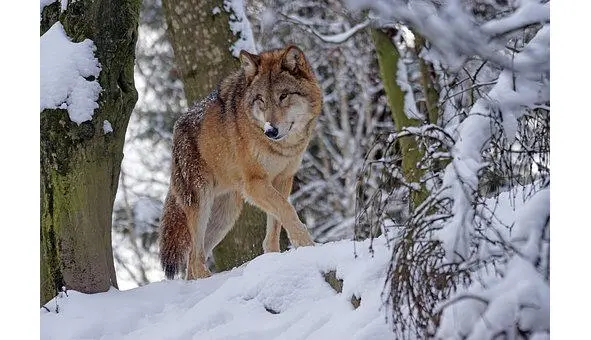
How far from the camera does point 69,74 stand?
641 cm

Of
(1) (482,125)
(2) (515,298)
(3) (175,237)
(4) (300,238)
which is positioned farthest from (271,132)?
(2) (515,298)

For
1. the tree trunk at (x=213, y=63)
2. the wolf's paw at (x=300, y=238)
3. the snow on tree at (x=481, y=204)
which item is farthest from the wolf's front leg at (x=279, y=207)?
the snow on tree at (x=481, y=204)

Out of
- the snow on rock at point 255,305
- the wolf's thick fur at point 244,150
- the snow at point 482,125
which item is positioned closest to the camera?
the snow at point 482,125

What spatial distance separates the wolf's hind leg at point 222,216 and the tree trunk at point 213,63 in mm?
533

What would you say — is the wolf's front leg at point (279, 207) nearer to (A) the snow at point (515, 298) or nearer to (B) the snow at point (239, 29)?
(B) the snow at point (239, 29)

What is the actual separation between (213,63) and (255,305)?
3206mm

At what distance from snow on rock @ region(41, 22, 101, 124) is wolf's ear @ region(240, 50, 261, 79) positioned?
116 centimetres

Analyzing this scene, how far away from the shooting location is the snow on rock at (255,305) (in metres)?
5.10

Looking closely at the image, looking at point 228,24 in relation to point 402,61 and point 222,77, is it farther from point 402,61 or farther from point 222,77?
point 402,61

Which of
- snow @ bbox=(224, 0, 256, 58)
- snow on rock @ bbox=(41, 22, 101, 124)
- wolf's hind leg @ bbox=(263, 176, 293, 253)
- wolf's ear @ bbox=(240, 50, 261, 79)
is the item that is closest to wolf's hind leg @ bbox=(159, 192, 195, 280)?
wolf's hind leg @ bbox=(263, 176, 293, 253)

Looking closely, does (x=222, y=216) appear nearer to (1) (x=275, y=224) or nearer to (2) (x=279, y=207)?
(1) (x=275, y=224)

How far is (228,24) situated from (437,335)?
4.93m

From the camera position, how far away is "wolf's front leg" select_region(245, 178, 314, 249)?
22.8 ft
